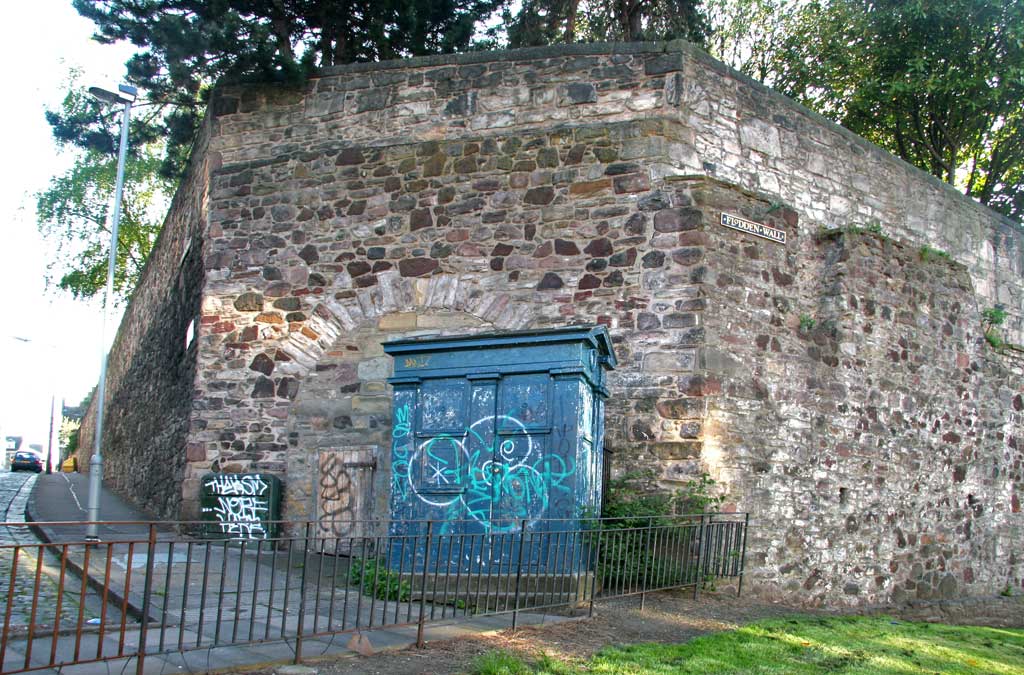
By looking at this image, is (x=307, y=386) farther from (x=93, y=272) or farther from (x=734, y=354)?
(x=93, y=272)

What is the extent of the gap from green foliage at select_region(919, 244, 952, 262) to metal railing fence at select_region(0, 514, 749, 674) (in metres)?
5.31

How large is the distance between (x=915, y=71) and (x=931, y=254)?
328 inches

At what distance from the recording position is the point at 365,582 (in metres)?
8.97

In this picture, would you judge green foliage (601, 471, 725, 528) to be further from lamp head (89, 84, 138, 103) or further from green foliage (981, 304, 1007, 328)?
lamp head (89, 84, 138, 103)

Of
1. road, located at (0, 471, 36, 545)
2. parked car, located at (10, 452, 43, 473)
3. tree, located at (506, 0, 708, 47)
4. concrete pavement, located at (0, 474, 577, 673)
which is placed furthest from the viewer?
parked car, located at (10, 452, 43, 473)

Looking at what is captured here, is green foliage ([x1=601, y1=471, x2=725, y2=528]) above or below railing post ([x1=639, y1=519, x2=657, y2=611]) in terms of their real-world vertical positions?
above

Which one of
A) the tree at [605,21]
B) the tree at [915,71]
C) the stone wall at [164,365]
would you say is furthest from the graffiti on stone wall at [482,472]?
the tree at [915,71]

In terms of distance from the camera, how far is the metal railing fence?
6363mm

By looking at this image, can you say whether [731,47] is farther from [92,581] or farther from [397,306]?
[92,581]

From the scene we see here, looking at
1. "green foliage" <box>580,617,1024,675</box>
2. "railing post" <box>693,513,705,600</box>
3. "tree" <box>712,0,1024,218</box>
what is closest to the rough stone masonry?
"railing post" <box>693,513,705,600</box>

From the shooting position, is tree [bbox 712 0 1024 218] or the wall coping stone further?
tree [bbox 712 0 1024 218]

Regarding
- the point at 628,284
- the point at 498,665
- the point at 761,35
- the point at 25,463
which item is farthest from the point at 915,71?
the point at 25,463

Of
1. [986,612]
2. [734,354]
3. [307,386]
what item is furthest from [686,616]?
[986,612]

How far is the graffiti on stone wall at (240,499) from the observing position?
12047mm
